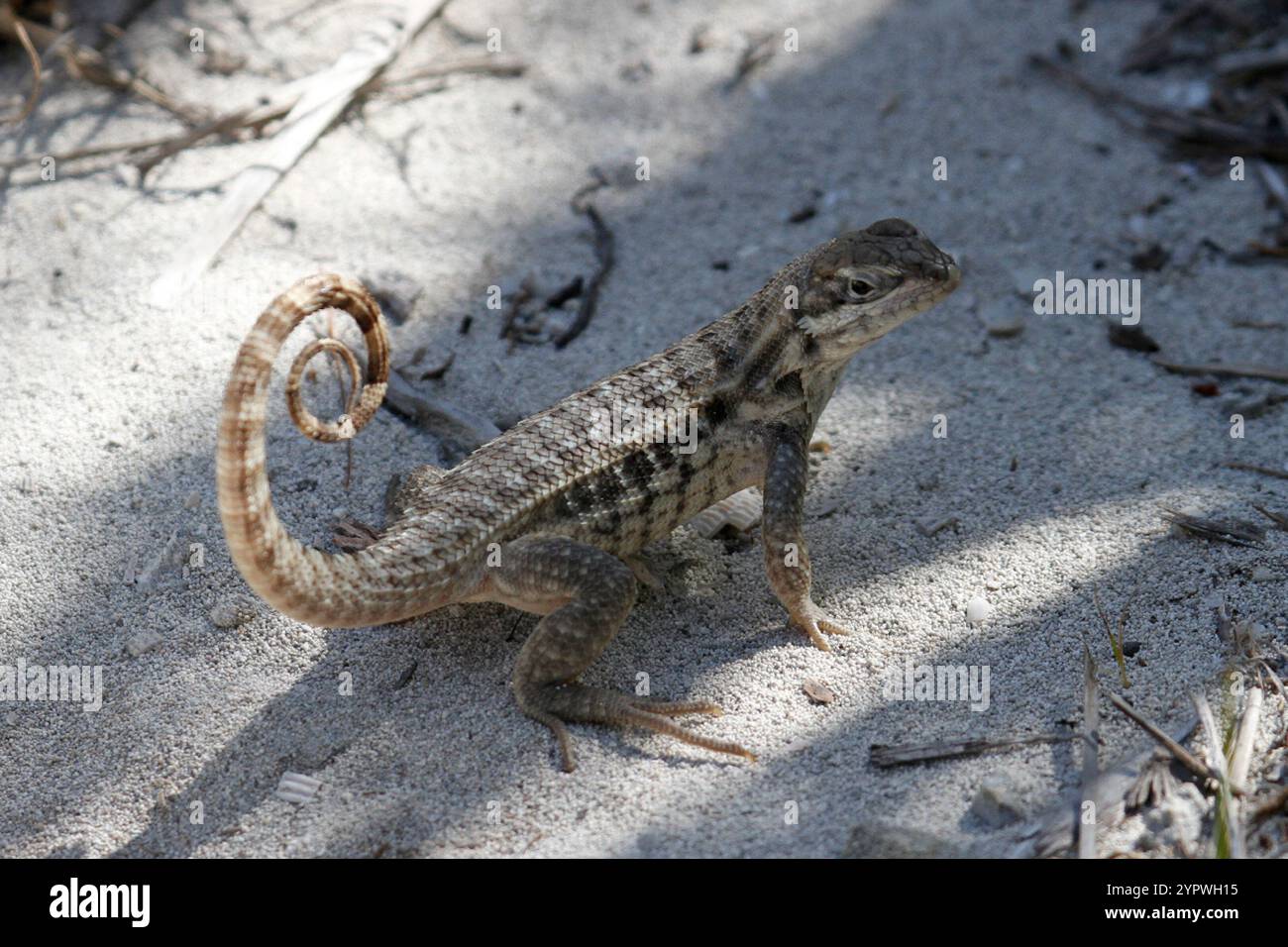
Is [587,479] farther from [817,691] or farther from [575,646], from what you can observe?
[817,691]

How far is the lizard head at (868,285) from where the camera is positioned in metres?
4.11

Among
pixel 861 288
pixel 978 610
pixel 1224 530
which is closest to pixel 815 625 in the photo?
pixel 978 610

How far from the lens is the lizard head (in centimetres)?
411

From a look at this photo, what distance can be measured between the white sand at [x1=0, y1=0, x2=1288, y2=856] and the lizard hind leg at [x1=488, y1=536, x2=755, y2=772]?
72 mm

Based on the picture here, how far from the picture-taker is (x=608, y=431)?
4.00 meters

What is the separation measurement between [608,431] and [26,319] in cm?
277

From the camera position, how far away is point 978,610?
4043 mm

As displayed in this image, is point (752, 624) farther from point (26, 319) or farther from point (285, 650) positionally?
point (26, 319)

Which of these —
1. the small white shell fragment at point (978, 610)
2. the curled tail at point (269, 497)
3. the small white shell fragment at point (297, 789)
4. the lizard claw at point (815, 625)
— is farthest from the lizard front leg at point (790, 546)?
the small white shell fragment at point (297, 789)

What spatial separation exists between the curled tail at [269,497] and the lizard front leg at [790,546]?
3.89 feet

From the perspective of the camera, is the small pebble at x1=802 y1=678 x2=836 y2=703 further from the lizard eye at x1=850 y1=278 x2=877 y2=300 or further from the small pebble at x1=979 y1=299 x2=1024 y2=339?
the small pebble at x1=979 y1=299 x2=1024 y2=339

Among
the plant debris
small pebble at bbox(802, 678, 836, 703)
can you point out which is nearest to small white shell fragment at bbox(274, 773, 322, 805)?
small pebble at bbox(802, 678, 836, 703)

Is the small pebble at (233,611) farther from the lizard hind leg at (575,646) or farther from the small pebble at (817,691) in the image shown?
the small pebble at (817,691)

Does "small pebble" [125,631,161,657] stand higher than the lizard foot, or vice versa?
"small pebble" [125,631,161,657]
